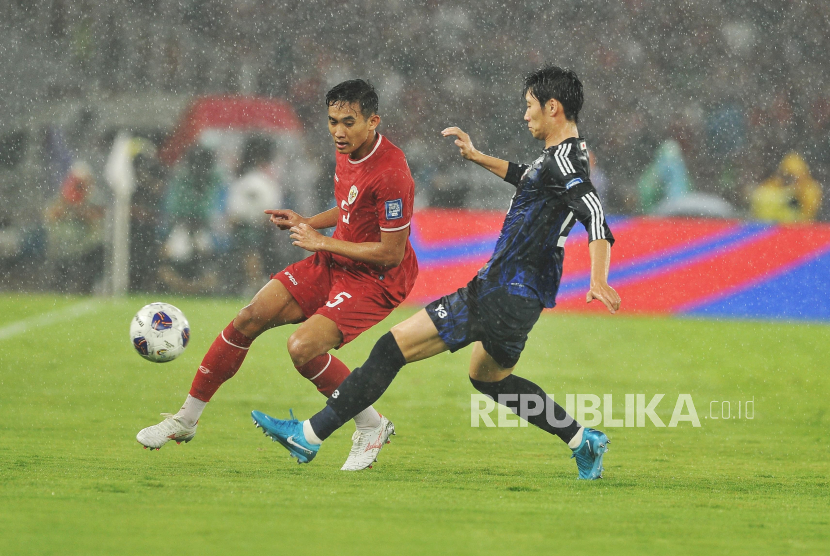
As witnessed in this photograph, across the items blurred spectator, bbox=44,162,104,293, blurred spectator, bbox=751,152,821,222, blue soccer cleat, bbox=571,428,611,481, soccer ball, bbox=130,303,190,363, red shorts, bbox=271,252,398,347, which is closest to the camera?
blue soccer cleat, bbox=571,428,611,481

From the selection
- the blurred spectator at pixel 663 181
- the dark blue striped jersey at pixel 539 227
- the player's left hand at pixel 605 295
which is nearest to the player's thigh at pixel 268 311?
the dark blue striped jersey at pixel 539 227

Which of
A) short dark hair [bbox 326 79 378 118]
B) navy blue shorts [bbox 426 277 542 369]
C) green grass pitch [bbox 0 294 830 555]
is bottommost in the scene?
green grass pitch [bbox 0 294 830 555]

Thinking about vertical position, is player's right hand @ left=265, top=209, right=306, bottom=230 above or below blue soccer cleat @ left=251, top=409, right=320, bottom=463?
above

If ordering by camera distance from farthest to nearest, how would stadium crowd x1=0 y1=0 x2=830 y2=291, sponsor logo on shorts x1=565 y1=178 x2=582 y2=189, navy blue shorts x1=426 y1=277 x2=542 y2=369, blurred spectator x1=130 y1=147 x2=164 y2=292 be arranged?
stadium crowd x1=0 y1=0 x2=830 y2=291 → blurred spectator x1=130 y1=147 x2=164 y2=292 → navy blue shorts x1=426 y1=277 x2=542 y2=369 → sponsor logo on shorts x1=565 y1=178 x2=582 y2=189

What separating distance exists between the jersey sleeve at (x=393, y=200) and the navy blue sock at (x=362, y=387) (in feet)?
2.07

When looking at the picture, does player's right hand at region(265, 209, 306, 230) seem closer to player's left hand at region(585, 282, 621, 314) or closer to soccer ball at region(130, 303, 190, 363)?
soccer ball at region(130, 303, 190, 363)

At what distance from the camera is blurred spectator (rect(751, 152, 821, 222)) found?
16.9 metres

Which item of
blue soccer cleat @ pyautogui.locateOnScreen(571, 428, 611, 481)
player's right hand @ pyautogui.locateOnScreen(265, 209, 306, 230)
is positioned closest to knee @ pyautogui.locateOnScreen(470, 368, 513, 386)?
blue soccer cleat @ pyautogui.locateOnScreen(571, 428, 611, 481)

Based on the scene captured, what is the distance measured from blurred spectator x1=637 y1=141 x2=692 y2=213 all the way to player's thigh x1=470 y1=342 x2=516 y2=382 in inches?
459

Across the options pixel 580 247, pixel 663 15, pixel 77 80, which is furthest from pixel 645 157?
pixel 77 80

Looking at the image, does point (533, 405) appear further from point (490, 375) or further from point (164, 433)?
point (164, 433)

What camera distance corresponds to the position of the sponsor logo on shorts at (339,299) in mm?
5523

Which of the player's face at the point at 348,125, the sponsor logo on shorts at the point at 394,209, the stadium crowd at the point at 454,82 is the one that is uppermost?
the stadium crowd at the point at 454,82

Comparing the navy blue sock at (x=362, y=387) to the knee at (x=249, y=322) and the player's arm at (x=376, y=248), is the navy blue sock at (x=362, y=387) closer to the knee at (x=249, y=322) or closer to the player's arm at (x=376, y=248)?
the player's arm at (x=376, y=248)
